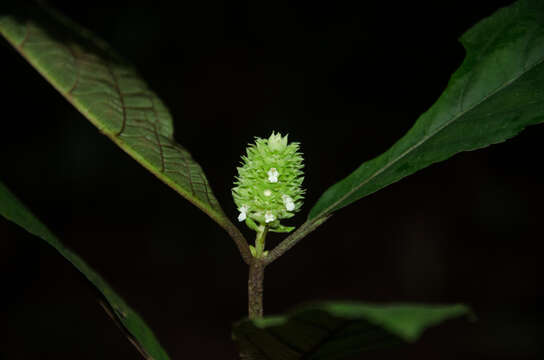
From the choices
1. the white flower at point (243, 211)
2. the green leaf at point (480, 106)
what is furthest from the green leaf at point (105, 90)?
the green leaf at point (480, 106)

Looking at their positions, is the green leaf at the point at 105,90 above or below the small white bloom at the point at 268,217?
above

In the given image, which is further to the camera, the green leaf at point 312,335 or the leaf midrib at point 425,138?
the leaf midrib at point 425,138

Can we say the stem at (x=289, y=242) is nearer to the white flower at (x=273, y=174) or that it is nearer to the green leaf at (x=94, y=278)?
the white flower at (x=273, y=174)

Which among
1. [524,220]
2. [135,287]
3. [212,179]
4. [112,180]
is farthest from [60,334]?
[524,220]

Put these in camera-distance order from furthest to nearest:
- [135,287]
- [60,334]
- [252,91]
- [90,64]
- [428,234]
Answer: [252,91] < [428,234] < [135,287] < [60,334] < [90,64]

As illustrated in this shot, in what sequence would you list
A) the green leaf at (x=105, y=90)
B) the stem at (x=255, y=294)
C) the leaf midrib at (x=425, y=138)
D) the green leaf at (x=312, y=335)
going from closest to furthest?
the green leaf at (x=312, y=335) < the green leaf at (x=105, y=90) < the stem at (x=255, y=294) < the leaf midrib at (x=425, y=138)

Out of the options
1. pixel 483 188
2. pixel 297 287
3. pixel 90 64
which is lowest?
pixel 90 64

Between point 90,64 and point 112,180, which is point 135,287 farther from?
point 90,64

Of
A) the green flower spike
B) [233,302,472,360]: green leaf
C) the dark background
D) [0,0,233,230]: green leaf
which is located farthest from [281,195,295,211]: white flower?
the dark background

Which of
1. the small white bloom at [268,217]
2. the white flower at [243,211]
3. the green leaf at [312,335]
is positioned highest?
the white flower at [243,211]
